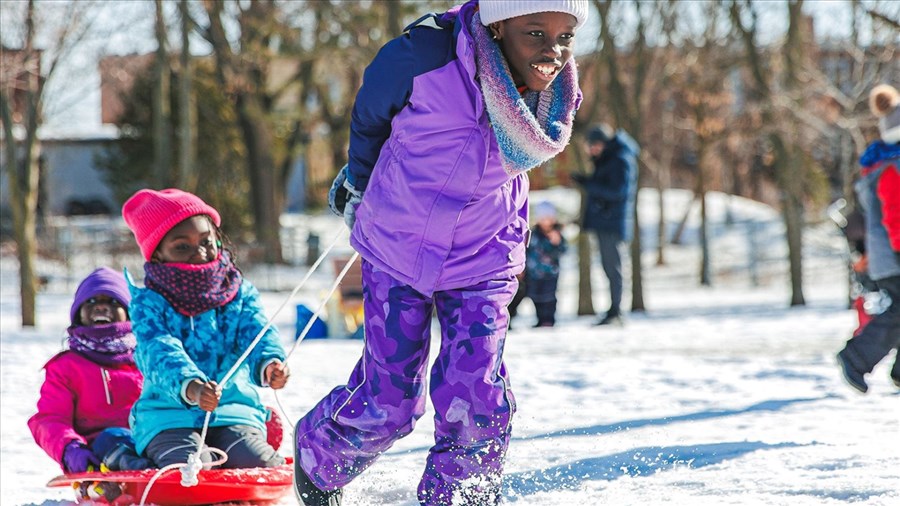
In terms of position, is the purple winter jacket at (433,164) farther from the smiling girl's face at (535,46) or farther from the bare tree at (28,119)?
the bare tree at (28,119)

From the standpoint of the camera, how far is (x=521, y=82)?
3.07 m

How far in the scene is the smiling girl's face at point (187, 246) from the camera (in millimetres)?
3924

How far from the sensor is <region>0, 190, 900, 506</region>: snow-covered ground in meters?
3.80

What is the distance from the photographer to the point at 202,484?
356cm

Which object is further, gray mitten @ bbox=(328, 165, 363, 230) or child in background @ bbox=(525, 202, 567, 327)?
child in background @ bbox=(525, 202, 567, 327)

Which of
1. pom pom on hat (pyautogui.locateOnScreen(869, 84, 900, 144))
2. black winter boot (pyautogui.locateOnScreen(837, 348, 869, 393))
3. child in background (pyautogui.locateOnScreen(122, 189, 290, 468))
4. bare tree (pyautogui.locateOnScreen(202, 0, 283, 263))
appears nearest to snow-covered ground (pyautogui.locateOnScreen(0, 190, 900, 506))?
black winter boot (pyautogui.locateOnScreen(837, 348, 869, 393))

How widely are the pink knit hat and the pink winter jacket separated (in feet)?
1.89

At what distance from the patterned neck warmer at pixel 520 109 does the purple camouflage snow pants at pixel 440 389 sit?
39cm

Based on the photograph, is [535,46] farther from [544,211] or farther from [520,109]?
[544,211]

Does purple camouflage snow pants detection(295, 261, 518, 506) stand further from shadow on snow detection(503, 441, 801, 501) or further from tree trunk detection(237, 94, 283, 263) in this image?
tree trunk detection(237, 94, 283, 263)

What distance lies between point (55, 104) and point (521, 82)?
25529mm

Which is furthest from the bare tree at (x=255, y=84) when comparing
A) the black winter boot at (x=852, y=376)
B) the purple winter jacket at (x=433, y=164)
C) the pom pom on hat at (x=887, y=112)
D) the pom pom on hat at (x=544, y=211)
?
the purple winter jacket at (x=433, y=164)

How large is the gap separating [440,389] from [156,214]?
1.36 m

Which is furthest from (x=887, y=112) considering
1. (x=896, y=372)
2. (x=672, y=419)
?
(x=672, y=419)
